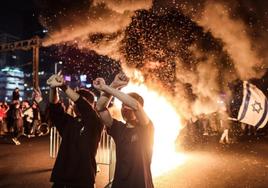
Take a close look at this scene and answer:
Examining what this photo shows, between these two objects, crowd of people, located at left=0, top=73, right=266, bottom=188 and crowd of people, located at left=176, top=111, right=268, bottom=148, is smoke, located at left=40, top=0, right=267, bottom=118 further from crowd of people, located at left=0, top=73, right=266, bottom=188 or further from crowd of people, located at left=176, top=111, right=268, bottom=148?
crowd of people, located at left=0, top=73, right=266, bottom=188

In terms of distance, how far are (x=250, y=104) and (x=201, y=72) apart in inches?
397

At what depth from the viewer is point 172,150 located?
12.0 metres

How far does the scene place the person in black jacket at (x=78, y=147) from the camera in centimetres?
347

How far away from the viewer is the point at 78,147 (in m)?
3.54

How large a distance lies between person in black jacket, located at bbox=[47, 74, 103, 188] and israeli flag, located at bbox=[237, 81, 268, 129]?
3.37 metres

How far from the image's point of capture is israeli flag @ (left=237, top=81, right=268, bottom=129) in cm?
589

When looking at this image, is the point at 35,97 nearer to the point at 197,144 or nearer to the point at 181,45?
the point at 197,144

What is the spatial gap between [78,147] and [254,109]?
3.61m

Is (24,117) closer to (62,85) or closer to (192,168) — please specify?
(192,168)

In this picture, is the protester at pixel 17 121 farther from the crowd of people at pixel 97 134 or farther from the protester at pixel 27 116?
the crowd of people at pixel 97 134

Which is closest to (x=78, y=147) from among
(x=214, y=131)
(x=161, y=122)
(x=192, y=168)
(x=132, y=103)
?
(x=132, y=103)

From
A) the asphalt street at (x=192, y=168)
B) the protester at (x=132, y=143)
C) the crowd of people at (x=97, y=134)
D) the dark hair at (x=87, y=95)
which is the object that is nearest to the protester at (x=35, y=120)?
the asphalt street at (x=192, y=168)

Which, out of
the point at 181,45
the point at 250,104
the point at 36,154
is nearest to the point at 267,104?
the point at 250,104

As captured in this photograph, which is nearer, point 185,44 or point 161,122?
point 161,122
